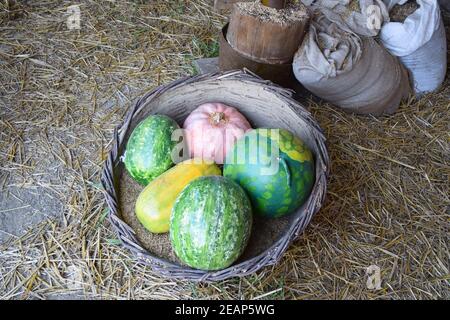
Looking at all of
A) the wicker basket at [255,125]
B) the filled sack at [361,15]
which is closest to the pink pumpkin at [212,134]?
the wicker basket at [255,125]

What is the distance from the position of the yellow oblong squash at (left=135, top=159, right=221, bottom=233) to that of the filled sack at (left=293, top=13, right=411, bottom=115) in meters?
0.79

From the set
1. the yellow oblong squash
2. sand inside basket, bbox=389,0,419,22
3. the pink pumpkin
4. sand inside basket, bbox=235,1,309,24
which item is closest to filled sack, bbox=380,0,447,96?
sand inside basket, bbox=389,0,419,22

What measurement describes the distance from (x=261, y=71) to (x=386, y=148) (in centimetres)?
68

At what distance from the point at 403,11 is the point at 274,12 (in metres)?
0.82

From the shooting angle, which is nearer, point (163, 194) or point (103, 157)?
point (163, 194)

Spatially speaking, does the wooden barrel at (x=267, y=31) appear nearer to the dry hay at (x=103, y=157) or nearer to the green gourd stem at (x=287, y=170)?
the dry hay at (x=103, y=157)

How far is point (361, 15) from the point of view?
2.25m

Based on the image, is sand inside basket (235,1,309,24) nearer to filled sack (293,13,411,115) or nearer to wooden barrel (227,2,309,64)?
wooden barrel (227,2,309,64)

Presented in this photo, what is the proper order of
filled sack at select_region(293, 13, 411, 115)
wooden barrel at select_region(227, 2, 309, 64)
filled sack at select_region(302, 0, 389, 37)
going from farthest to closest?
filled sack at select_region(302, 0, 389, 37) < filled sack at select_region(293, 13, 411, 115) < wooden barrel at select_region(227, 2, 309, 64)

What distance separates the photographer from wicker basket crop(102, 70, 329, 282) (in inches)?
53.6

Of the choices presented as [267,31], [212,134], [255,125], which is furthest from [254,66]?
[212,134]

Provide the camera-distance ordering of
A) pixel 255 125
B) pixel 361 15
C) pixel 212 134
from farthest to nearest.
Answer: pixel 361 15
pixel 255 125
pixel 212 134

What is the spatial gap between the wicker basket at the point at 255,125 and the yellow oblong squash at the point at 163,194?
0.05 metres

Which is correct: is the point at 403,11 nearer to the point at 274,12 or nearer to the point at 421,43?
the point at 421,43
